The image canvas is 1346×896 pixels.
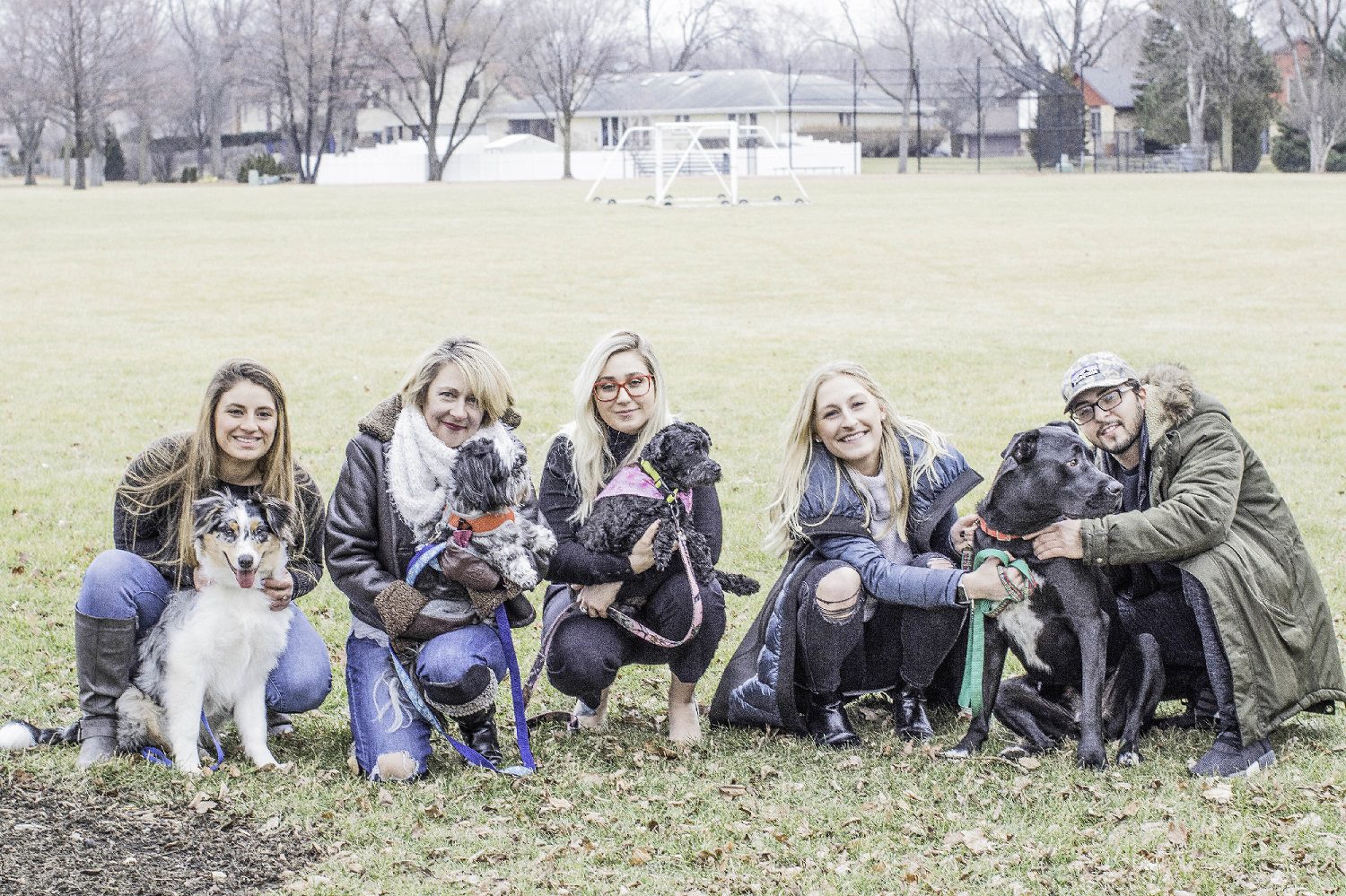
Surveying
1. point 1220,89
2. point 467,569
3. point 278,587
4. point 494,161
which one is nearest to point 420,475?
point 467,569

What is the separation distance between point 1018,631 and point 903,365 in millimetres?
9643

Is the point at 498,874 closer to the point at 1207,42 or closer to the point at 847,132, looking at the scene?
the point at 1207,42

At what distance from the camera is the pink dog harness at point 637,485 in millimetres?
4840

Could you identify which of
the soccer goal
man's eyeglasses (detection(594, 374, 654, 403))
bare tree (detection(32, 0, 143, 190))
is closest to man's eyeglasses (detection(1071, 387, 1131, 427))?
man's eyeglasses (detection(594, 374, 654, 403))

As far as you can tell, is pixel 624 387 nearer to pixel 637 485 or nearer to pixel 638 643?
pixel 637 485

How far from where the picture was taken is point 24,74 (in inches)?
3039

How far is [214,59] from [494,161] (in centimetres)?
2395

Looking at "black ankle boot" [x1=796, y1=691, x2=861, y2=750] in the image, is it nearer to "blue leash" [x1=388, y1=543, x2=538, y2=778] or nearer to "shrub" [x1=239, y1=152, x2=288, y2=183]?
"blue leash" [x1=388, y1=543, x2=538, y2=778]

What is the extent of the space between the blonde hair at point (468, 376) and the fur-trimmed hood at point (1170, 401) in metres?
2.17

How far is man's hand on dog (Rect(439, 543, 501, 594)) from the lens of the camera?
4.61 m

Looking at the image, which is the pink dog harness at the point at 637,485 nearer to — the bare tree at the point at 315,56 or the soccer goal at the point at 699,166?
the soccer goal at the point at 699,166

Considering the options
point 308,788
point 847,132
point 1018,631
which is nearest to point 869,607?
point 1018,631

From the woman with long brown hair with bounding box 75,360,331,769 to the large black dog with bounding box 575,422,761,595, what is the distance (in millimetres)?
1057

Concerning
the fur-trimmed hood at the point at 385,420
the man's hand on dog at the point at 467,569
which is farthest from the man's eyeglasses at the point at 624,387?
the man's hand on dog at the point at 467,569
